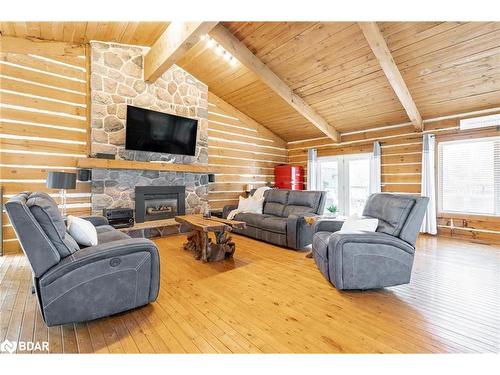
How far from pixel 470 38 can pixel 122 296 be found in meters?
5.21

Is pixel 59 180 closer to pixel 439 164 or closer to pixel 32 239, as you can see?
pixel 32 239

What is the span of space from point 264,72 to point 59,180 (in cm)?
390

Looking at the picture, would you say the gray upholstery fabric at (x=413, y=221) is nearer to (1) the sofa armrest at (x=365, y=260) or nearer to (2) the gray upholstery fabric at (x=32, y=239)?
(1) the sofa armrest at (x=365, y=260)

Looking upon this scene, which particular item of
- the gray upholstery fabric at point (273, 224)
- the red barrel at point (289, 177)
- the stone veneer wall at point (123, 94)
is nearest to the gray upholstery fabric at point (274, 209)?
the gray upholstery fabric at point (273, 224)

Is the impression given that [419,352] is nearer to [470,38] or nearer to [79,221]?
[79,221]

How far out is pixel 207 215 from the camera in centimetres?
417

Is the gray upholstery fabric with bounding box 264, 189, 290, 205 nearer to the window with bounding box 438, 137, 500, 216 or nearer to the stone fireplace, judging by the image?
the stone fireplace

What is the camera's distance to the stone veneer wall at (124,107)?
4.61 metres

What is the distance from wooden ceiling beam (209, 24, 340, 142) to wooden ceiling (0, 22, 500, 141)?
91 millimetres

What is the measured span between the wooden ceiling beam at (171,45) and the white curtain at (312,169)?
177 inches

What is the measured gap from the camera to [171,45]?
4.10 meters

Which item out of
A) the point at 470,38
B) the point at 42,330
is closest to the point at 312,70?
the point at 470,38

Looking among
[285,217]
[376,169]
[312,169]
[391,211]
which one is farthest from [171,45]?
[376,169]

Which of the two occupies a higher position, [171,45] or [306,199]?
[171,45]
